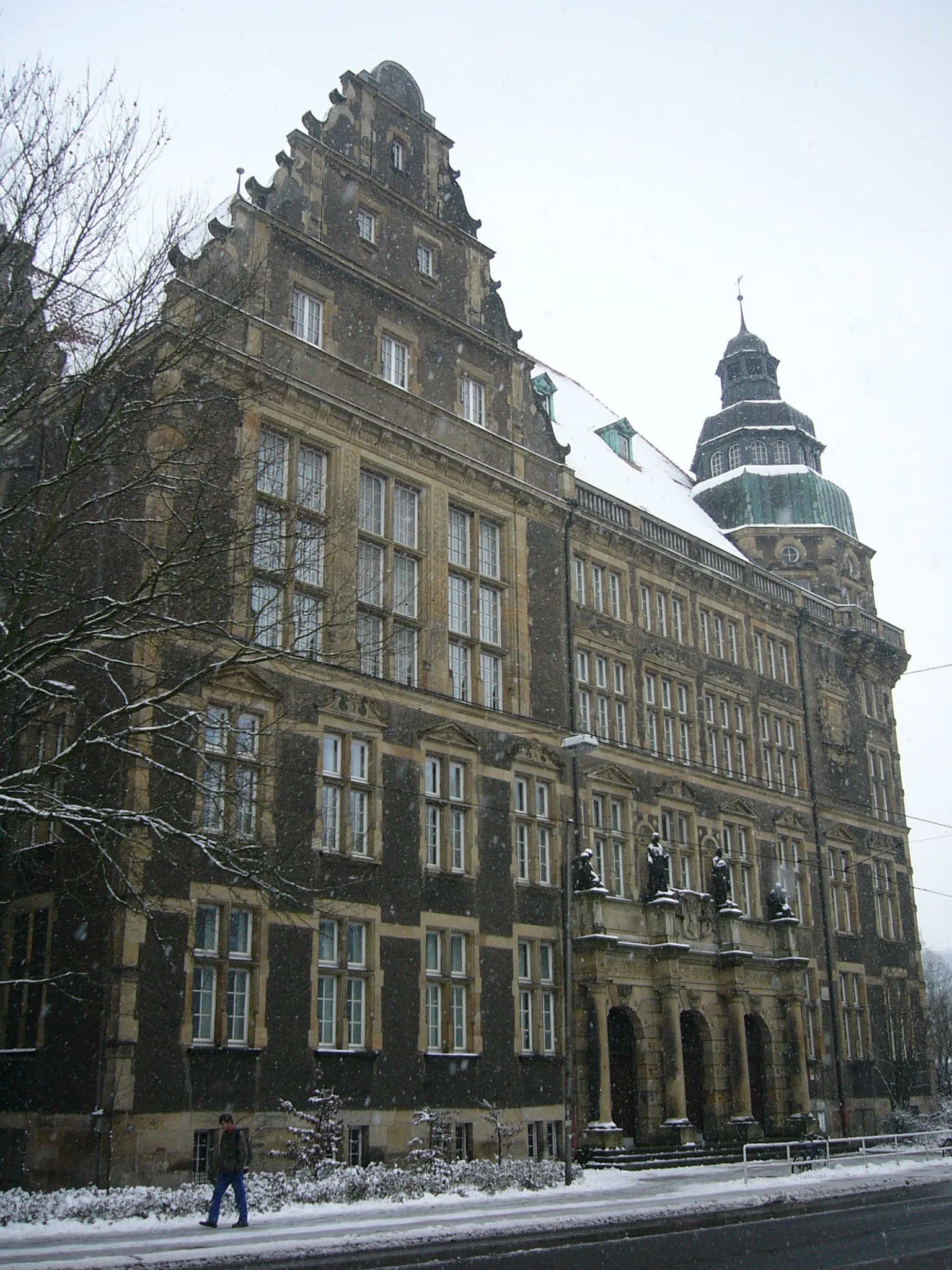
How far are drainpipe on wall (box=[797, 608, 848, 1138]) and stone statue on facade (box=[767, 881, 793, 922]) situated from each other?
3.59 metres

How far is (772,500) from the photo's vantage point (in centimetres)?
4588

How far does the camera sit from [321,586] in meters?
24.8

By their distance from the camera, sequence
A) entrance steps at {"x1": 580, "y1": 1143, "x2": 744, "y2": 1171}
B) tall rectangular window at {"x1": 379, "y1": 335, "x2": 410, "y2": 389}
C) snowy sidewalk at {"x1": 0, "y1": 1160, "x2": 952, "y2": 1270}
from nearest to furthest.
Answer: snowy sidewalk at {"x1": 0, "y1": 1160, "x2": 952, "y2": 1270}, entrance steps at {"x1": 580, "y1": 1143, "x2": 744, "y2": 1171}, tall rectangular window at {"x1": 379, "y1": 335, "x2": 410, "y2": 389}

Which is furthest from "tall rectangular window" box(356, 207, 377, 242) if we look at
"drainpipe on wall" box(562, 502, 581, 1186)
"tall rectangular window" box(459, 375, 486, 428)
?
"drainpipe on wall" box(562, 502, 581, 1186)

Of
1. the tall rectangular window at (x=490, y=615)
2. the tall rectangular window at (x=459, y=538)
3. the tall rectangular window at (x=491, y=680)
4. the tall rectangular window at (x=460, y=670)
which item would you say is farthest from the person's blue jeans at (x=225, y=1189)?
the tall rectangular window at (x=459, y=538)

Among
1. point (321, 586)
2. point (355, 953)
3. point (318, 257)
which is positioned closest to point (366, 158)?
point (318, 257)

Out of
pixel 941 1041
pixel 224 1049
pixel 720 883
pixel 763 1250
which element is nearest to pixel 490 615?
pixel 720 883

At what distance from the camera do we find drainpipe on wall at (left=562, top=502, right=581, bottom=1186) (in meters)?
23.0

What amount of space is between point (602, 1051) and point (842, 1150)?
8946mm

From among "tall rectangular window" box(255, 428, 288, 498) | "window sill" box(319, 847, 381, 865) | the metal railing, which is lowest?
the metal railing

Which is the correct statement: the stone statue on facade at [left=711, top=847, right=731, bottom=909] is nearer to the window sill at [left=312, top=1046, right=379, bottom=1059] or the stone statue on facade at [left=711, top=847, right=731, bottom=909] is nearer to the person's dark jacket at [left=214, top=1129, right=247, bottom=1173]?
the window sill at [left=312, top=1046, right=379, bottom=1059]

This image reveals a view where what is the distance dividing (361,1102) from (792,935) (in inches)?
641

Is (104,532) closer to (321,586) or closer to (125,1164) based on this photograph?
(321,586)

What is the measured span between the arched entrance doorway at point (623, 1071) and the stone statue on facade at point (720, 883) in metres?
4.32
